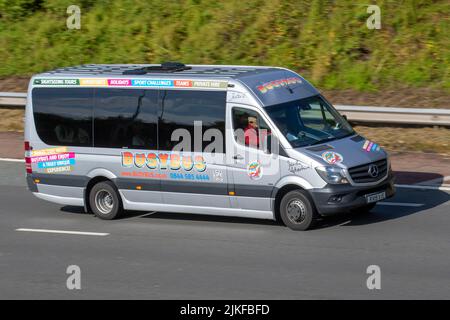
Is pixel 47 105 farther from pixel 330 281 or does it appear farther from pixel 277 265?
pixel 330 281

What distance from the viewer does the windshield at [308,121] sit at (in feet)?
43.0

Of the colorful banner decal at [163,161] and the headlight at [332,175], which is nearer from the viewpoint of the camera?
the headlight at [332,175]

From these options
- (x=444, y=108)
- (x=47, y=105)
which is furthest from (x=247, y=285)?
(x=444, y=108)

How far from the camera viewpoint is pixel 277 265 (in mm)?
11398

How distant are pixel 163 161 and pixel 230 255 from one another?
2352 millimetres

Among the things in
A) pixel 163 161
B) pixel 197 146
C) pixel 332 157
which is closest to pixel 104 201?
pixel 163 161

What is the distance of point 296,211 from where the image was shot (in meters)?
13.0

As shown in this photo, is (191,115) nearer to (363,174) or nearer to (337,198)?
(337,198)

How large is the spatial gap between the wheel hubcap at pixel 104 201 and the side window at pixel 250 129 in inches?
100

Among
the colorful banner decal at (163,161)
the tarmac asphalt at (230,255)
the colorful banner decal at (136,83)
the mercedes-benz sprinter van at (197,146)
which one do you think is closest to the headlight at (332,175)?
the mercedes-benz sprinter van at (197,146)

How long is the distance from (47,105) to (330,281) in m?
6.39

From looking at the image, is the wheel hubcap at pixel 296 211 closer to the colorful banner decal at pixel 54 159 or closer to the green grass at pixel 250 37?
the colorful banner decal at pixel 54 159
